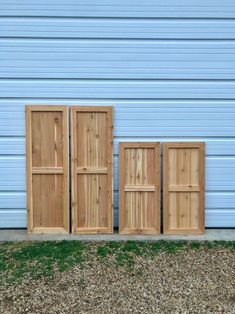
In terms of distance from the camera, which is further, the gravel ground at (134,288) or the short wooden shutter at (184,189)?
the short wooden shutter at (184,189)

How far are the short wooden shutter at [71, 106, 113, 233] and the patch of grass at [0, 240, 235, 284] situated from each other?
399 millimetres

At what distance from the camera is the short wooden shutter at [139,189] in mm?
5016

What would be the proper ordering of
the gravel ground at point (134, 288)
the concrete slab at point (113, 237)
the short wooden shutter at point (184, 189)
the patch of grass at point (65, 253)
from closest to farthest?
the gravel ground at point (134, 288) → the patch of grass at point (65, 253) → the concrete slab at point (113, 237) → the short wooden shutter at point (184, 189)

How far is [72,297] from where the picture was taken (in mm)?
3469

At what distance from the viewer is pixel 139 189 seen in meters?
5.02
